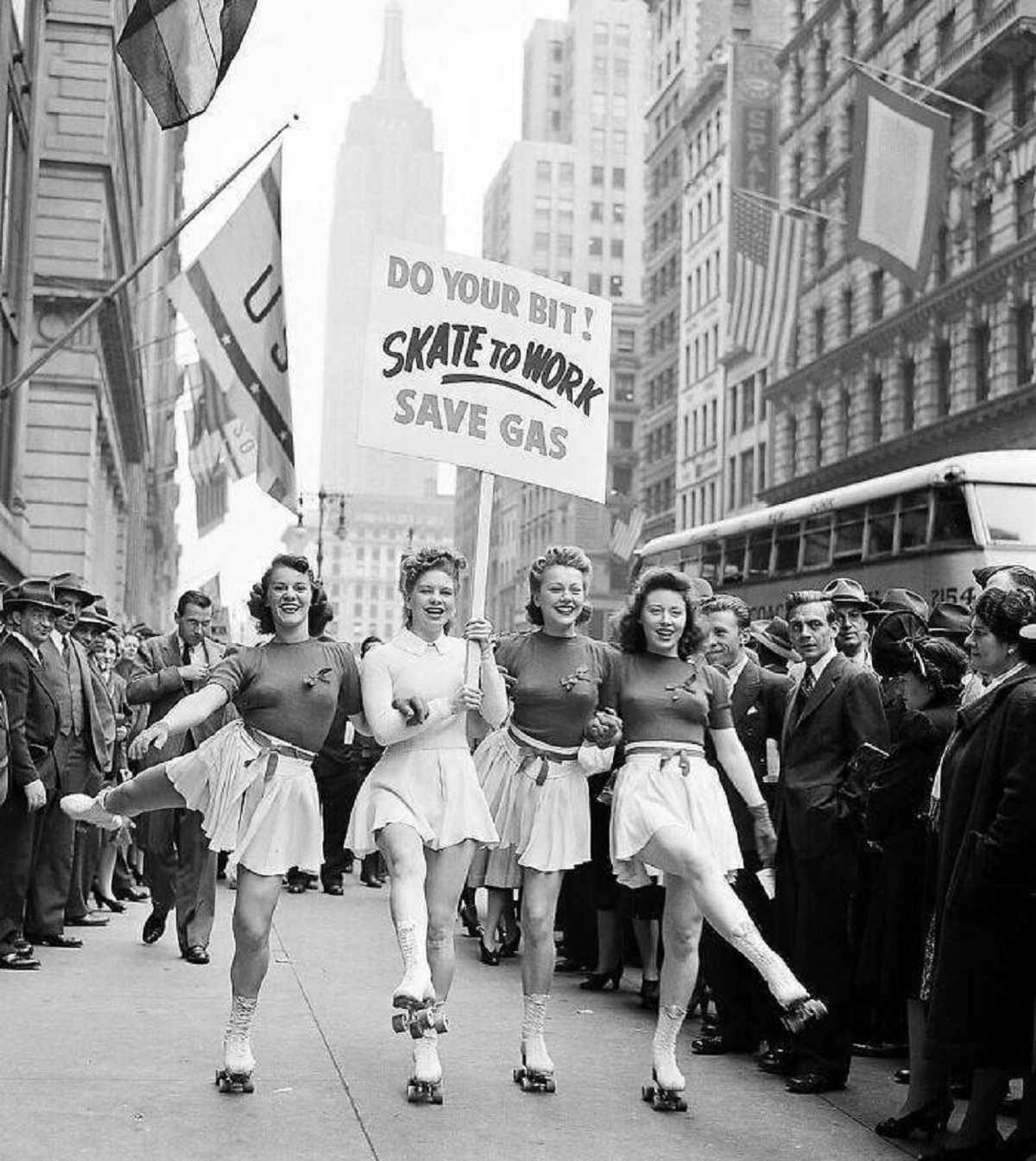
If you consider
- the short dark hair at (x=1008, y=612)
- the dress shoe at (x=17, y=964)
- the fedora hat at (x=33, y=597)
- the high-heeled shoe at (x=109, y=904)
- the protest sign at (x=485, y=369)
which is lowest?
the high-heeled shoe at (x=109, y=904)

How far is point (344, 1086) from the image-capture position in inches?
269

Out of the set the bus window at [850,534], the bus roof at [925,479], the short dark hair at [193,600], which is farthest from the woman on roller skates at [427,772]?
the bus window at [850,534]

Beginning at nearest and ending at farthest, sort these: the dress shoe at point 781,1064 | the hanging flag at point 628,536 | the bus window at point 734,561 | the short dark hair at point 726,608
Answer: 1. the dress shoe at point 781,1064
2. the short dark hair at point 726,608
3. the bus window at point 734,561
4. the hanging flag at point 628,536

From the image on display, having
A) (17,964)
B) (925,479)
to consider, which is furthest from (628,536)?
(17,964)

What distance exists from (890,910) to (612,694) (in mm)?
1455

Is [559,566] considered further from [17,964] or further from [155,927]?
[155,927]

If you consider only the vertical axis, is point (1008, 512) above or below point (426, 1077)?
above

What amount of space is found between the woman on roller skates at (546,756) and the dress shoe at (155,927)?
426cm

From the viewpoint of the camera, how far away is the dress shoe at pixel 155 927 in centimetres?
1090

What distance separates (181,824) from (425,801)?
13.7ft

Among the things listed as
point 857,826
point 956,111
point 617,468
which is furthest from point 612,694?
point 617,468

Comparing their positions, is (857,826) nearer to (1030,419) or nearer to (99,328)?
(99,328)

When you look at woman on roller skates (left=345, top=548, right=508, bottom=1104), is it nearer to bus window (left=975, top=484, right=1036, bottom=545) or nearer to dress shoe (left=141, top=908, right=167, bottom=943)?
dress shoe (left=141, top=908, right=167, bottom=943)

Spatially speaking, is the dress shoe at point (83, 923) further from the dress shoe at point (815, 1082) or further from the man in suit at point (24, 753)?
the dress shoe at point (815, 1082)
